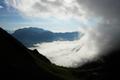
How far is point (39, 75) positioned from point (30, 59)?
16622 mm

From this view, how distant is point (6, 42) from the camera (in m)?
155

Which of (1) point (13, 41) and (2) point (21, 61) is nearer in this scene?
(2) point (21, 61)

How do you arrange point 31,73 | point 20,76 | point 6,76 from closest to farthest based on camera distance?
1. point 6,76
2. point 20,76
3. point 31,73

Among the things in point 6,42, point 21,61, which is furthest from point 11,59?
point 6,42

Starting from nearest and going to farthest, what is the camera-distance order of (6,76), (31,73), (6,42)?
(6,76), (31,73), (6,42)

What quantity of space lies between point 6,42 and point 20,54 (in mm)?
12349

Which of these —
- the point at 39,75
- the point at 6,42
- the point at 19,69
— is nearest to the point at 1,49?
the point at 6,42

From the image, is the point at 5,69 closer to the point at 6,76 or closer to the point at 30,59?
the point at 6,76

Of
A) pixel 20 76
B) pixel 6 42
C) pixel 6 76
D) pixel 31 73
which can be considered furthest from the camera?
pixel 6 42

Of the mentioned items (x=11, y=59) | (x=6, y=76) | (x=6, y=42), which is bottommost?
(x=6, y=76)

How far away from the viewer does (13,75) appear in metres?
129

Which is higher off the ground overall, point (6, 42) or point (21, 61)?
point (6, 42)

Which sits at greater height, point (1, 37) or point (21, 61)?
point (1, 37)

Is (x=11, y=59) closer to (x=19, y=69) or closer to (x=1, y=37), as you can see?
(x=19, y=69)
